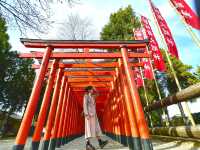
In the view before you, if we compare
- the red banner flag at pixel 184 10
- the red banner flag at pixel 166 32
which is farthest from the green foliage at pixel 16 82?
the red banner flag at pixel 184 10

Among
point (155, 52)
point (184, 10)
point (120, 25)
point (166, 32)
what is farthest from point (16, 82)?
point (184, 10)

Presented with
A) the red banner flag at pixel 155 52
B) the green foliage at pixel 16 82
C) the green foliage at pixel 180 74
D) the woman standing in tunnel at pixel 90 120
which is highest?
the green foliage at pixel 180 74

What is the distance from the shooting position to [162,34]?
29.7 feet

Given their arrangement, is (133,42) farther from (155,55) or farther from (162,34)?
(155,55)

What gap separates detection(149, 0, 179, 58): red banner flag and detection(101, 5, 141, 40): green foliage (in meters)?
16.8

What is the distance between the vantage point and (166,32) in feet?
30.5

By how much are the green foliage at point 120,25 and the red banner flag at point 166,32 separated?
1678 cm

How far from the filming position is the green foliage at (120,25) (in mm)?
27016

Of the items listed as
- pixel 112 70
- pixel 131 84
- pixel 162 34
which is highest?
pixel 162 34

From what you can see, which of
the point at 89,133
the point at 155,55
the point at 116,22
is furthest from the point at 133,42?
the point at 116,22

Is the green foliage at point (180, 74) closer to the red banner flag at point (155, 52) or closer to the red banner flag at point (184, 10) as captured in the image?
the red banner flag at point (155, 52)

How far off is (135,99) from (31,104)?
209 cm

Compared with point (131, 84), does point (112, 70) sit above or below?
above

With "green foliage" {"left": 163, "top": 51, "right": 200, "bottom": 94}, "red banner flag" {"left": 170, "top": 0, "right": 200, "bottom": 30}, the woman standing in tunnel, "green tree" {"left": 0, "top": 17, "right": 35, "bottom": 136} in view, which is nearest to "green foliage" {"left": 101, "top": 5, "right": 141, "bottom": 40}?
"green tree" {"left": 0, "top": 17, "right": 35, "bottom": 136}
